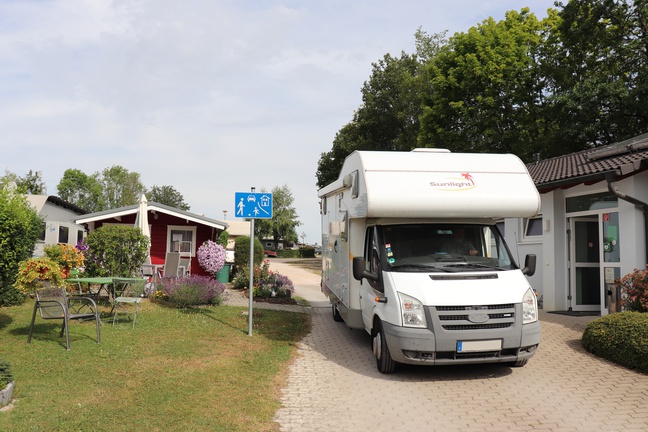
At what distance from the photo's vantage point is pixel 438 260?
7.18m

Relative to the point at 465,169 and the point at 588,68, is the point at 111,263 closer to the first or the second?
the point at 465,169

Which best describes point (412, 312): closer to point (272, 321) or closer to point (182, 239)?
point (272, 321)

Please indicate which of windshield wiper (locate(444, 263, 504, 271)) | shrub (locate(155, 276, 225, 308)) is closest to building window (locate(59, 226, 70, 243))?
shrub (locate(155, 276, 225, 308))

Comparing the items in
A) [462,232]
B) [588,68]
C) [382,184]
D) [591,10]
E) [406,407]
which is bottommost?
[406,407]

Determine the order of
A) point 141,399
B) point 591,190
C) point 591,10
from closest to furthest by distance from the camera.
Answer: point 141,399 → point 591,190 → point 591,10

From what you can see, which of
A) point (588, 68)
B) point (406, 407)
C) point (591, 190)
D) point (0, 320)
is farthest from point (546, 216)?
point (588, 68)

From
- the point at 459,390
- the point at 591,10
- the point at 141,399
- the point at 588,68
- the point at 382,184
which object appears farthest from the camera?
the point at 588,68

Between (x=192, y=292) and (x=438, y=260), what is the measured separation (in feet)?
23.7

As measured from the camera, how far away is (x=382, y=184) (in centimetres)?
721

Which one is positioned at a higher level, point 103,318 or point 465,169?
point 465,169

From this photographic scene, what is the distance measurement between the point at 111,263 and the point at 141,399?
331 inches

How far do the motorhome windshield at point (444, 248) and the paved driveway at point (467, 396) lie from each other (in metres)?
1.44

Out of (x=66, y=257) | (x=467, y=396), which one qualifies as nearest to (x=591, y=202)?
(x=467, y=396)

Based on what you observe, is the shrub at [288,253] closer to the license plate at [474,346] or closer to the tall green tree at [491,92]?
the tall green tree at [491,92]
